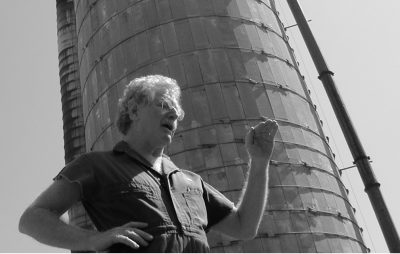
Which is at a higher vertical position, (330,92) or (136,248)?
(330,92)

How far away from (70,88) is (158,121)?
2085cm

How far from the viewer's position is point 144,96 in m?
2.77

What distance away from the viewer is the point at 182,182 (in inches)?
105

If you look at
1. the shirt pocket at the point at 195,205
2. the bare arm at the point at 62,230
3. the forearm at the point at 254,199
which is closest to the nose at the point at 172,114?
the shirt pocket at the point at 195,205

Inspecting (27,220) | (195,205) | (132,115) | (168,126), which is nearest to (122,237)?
(27,220)

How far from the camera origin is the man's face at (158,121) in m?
2.71

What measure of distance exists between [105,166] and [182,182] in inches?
15.7

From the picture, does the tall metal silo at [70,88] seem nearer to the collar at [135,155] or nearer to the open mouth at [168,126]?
the collar at [135,155]

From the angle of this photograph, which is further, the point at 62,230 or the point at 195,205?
the point at 195,205

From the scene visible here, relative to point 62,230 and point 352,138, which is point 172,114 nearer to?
point 62,230

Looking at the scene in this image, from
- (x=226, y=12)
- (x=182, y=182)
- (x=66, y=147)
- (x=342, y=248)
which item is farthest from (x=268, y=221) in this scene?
(x=66, y=147)

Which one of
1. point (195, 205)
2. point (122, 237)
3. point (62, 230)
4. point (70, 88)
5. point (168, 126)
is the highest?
point (70, 88)

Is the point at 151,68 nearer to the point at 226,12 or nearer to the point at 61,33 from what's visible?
the point at 226,12

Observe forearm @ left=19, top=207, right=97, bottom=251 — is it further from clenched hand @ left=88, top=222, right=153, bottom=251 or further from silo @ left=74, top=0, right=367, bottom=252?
silo @ left=74, top=0, right=367, bottom=252
